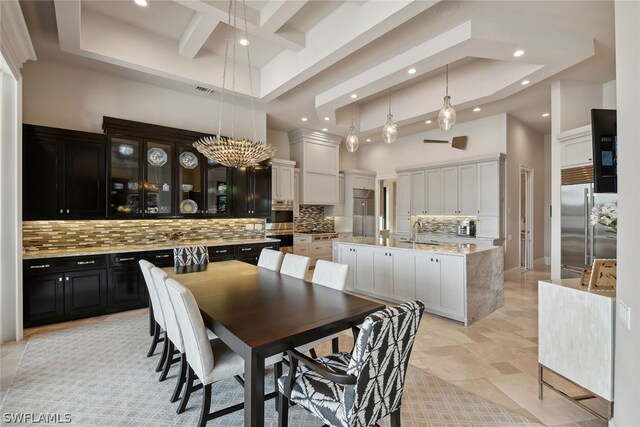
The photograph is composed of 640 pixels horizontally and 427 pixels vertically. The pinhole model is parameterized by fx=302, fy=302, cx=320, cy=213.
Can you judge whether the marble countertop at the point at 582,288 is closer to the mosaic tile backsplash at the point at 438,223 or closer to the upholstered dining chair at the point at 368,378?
the upholstered dining chair at the point at 368,378

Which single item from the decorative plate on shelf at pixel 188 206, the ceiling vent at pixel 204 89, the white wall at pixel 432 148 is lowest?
the decorative plate on shelf at pixel 188 206

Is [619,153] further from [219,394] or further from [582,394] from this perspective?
[219,394]

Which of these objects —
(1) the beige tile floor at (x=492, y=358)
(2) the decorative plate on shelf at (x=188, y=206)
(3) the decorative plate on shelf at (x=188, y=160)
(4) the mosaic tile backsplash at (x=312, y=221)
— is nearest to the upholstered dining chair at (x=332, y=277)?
(1) the beige tile floor at (x=492, y=358)

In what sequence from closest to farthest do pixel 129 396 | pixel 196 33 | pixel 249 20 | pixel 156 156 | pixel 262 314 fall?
pixel 262 314 → pixel 129 396 → pixel 249 20 → pixel 196 33 → pixel 156 156

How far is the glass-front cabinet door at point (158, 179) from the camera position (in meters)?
4.51

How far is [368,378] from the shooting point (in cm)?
141

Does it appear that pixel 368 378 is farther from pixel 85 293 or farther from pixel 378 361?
pixel 85 293

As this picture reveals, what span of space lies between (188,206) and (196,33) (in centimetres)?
248

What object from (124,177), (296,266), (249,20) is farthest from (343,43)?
(124,177)

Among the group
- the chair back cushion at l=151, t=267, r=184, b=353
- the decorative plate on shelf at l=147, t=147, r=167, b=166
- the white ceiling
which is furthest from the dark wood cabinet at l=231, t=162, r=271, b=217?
the chair back cushion at l=151, t=267, r=184, b=353

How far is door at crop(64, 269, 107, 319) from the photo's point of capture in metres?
3.78

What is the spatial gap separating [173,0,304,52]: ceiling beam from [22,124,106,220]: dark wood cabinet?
231cm

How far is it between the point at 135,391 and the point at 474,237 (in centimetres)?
609

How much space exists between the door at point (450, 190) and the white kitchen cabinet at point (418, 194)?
48cm
